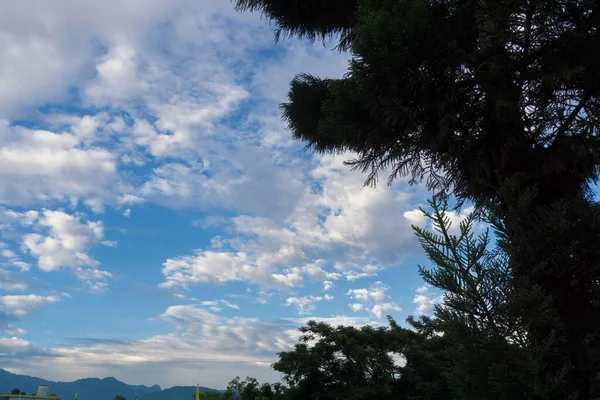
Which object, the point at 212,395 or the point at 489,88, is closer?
the point at 489,88

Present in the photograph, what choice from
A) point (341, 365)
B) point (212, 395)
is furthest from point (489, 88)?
point (212, 395)

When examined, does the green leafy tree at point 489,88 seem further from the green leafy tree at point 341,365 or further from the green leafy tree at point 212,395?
the green leafy tree at point 212,395

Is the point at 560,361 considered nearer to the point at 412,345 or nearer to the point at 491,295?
the point at 491,295

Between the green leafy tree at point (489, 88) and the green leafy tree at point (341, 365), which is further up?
the green leafy tree at point (489, 88)

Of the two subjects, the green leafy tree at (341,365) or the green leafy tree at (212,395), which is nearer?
the green leafy tree at (341,365)

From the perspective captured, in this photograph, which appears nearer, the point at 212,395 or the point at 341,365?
the point at 341,365

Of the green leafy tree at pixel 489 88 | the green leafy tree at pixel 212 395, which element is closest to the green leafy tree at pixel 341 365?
the green leafy tree at pixel 212 395

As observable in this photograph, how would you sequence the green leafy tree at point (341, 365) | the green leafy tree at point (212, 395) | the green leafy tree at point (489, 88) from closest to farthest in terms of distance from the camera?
the green leafy tree at point (489, 88)
the green leafy tree at point (341, 365)
the green leafy tree at point (212, 395)

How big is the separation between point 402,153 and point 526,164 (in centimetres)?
181

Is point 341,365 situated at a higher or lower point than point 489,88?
lower

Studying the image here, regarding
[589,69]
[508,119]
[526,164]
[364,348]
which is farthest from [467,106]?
[364,348]

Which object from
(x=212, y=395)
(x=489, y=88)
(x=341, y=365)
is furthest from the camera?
(x=212, y=395)

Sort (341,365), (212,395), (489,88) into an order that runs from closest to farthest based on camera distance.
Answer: (489,88), (341,365), (212,395)

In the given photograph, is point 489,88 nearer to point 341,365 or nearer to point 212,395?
point 341,365
